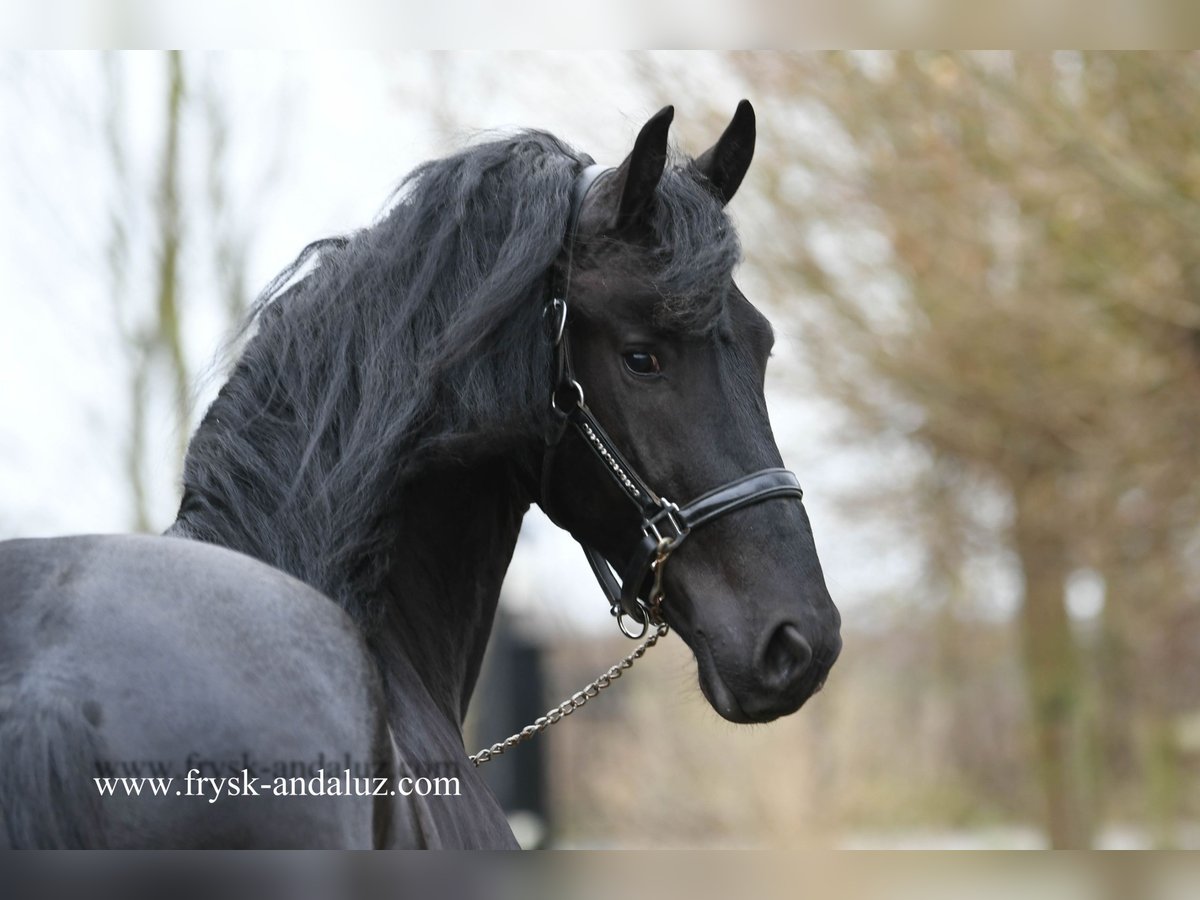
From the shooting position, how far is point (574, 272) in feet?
8.06

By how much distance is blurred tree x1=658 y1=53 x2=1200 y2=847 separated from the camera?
7902 mm

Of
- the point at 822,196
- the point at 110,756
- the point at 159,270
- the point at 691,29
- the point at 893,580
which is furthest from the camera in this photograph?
the point at 893,580

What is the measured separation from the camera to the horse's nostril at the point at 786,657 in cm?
224

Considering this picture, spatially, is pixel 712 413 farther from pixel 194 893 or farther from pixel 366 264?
pixel 194 893

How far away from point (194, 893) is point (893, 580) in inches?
421

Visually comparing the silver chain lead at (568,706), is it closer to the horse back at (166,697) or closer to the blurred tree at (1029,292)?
the horse back at (166,697)

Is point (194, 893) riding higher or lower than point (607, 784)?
higher

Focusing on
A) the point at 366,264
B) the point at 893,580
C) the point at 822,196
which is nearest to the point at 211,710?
the point at 366,264

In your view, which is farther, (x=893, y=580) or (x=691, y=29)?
(x=893, y=580)

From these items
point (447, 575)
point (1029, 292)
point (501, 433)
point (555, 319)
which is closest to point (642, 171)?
point (555, 319)

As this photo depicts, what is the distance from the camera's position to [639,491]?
2.39 m

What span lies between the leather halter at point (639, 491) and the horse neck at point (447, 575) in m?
0.18

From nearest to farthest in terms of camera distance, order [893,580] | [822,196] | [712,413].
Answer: [712,413], [822,196], [893,580]

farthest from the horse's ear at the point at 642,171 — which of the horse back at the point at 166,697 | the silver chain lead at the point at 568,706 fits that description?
the horse back at the point at 166,697
